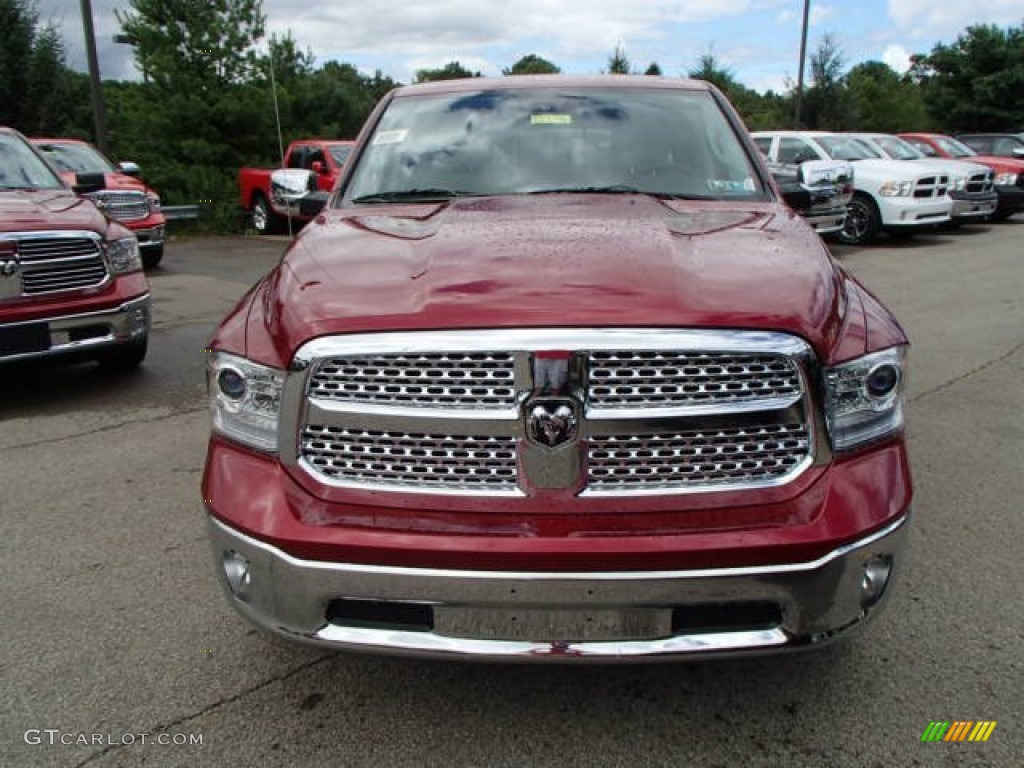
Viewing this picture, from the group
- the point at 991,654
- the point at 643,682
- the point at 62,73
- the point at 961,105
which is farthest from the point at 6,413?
the point at 961,105

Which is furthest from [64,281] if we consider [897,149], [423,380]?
[897,149]

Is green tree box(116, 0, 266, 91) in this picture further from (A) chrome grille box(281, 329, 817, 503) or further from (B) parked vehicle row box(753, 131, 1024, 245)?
(A) chrome grille box(281, 329, 817, 503)

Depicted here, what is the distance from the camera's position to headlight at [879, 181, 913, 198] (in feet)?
46.0

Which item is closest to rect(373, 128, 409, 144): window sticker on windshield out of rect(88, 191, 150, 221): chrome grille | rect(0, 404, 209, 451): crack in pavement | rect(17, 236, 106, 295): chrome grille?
rect(0, 404, 209, 451): crack in pavement

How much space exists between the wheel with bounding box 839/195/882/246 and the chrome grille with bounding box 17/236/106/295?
1218cm

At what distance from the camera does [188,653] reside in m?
2.83

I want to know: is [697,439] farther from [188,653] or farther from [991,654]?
[188,653]

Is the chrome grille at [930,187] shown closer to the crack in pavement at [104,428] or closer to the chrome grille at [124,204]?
the chrome grille at [124,204]

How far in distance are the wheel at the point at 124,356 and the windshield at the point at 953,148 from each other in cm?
1762

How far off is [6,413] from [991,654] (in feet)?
18.4

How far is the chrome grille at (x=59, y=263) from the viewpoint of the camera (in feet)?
17.5

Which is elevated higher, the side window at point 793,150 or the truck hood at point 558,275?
the side window at point 793,150

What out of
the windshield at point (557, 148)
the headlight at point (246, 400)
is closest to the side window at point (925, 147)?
the windshield at point (557, 148)

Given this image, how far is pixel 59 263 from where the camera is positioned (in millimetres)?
5461
